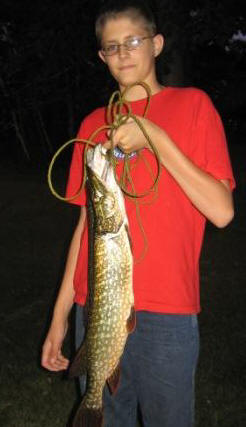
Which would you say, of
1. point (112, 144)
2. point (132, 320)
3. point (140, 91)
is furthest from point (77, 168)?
point (132, 320)

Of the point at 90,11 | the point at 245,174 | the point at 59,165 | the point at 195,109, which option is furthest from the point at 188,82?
the point at 59,165

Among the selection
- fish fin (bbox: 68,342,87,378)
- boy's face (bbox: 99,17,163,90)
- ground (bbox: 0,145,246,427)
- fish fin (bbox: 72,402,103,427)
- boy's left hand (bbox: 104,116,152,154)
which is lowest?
ground (bbox: 0,145,246,427)

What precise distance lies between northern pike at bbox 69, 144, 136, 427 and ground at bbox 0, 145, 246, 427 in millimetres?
2393

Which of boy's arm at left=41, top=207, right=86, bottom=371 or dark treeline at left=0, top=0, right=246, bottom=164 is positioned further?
dark treeline at left=0, top=0, right=246, bottom=164

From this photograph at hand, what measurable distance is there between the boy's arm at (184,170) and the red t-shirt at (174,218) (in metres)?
0.18

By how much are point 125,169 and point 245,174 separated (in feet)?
50.9

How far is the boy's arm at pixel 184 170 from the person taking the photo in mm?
1951

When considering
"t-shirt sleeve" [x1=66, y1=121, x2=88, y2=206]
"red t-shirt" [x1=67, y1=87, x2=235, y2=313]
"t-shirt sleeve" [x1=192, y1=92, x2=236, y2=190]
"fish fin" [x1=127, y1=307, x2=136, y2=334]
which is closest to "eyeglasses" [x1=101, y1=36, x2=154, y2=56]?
"red t-shirt" [x1=67, y1=87, x2=235, y2=313]

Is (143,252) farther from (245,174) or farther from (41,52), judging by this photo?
(245,174)

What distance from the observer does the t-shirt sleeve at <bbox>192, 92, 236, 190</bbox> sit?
2.16 m

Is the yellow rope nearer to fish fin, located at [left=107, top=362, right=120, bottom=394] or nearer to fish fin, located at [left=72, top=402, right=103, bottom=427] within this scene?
fish fin, located at [left=107, top=362, right=120, bottom=394]

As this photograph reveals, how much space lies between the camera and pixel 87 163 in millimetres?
2006

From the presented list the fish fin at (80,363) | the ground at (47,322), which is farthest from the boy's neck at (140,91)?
the ground at (47,322)

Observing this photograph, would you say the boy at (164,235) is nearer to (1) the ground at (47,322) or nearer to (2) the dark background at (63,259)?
(2) the dark background at (63,259)
